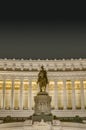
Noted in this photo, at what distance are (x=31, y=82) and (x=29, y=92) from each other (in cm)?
341

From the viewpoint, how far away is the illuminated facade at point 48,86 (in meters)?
85.9

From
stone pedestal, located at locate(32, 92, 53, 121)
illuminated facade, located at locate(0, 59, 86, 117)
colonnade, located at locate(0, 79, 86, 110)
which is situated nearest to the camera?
stone pedestal, located at locate(32, 92, 53, 121)

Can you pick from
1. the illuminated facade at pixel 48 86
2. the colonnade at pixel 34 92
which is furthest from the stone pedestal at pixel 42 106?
the colonnade at pixel 34 92

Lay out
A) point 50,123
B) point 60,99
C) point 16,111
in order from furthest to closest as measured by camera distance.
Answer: point 60,99
point 16,111
point 50,123

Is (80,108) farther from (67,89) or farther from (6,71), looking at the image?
(6,71)

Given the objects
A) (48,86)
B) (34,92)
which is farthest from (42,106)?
(34,92)

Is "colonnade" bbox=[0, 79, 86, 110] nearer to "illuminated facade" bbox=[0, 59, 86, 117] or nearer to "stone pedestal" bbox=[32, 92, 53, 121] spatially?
"illuminated facade" bbox=[0, 59, 86, 117]

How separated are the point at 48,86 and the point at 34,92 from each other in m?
5.00

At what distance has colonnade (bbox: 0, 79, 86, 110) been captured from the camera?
8569 centimetres

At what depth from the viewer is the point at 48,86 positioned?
8875 cm

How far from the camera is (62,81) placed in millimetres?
88188

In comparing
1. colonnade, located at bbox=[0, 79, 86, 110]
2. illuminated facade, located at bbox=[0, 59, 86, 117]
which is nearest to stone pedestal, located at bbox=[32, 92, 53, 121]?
illuminated facade, located at bbox=[0, 59, 86, 117]

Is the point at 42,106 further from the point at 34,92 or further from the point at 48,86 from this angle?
the point at 34,92

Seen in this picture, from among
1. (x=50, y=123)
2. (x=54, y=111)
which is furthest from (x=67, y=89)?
(x=50, y=123)
